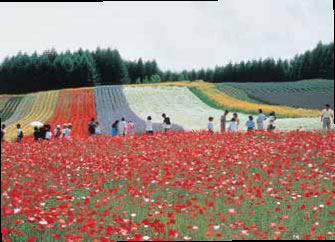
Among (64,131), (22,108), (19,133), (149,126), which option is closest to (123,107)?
(149,126)

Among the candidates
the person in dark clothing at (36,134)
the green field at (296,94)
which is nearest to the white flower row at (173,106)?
the person in dark clothing at (36,134)

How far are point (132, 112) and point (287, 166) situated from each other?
6119 millimetres

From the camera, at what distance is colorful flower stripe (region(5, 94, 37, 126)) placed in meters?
9.94

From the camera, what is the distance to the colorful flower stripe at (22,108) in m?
9.94

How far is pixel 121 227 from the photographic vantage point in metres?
7.70

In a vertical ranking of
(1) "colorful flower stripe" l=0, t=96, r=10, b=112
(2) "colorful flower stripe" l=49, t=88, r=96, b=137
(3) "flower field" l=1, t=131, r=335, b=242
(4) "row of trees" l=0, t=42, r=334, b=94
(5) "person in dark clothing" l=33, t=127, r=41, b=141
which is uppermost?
(4) "row of trees" l=0, t=42, r=334, b=94

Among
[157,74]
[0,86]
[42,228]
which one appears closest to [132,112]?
[157,74]

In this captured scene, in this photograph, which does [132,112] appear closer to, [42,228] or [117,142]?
[117,142]

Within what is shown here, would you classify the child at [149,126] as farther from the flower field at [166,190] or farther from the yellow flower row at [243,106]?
the yellow flower row at [243,106]

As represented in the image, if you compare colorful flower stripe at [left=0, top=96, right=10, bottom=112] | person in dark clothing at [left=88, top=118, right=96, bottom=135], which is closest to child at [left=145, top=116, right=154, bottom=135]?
person in dark clothing at [left=88, top=118, right=96, bottom=135]

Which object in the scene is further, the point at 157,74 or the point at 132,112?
the point at 132,112

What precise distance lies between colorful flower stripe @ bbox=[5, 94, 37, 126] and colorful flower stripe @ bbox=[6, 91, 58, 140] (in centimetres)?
7

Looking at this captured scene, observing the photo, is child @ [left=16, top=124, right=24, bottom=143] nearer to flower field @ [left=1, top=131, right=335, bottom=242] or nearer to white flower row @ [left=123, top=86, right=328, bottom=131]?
flower field @ [left=1, top=131, right=335, bottom=242]

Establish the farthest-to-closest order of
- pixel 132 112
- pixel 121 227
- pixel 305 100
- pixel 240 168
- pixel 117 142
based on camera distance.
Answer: pixel 305 100, pixel 132 112, pixel 117 142, pixel 240 168, pixel 121 227
